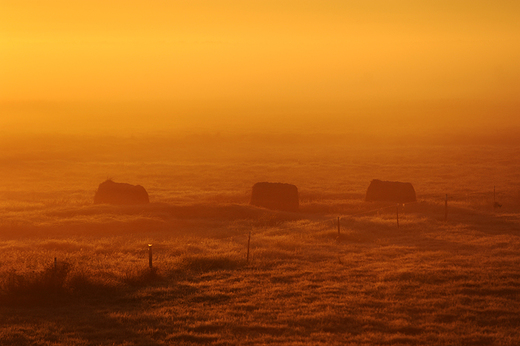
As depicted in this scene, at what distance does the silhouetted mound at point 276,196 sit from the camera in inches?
1402

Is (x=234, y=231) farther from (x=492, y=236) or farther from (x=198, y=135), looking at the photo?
(x=198, y=135)

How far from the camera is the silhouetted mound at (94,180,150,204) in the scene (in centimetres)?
3716

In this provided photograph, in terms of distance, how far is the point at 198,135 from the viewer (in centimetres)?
13088

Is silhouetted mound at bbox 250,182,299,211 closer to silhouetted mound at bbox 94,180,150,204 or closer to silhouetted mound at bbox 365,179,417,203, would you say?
silhouetted mound at bbox 365,179,417,203

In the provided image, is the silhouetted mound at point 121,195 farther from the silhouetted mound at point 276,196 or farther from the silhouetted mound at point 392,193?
the silhouetted mound at point 392,193

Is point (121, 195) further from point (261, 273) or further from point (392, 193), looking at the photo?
point (261, 273)

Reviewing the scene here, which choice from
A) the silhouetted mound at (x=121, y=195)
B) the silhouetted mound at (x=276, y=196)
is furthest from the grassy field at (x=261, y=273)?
the silhouetted mound at (x=121, y=195)

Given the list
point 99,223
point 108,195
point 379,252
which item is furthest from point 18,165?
point 379,252

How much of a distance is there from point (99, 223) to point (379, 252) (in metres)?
14.7

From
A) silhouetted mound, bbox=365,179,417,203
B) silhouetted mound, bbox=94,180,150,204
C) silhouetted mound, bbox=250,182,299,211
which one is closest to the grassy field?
silhouetted mound, bbox=250,182,299,211

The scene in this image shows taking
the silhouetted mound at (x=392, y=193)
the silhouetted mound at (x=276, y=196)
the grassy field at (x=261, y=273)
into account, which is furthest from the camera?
the silhouetted mound at (x=392, y=193)

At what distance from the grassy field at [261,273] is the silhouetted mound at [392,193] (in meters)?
1.59

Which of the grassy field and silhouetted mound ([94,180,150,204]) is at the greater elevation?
silhouetted mound ([94,180,150,204])

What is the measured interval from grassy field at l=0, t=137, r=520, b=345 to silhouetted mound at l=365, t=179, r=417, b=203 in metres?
1.59
